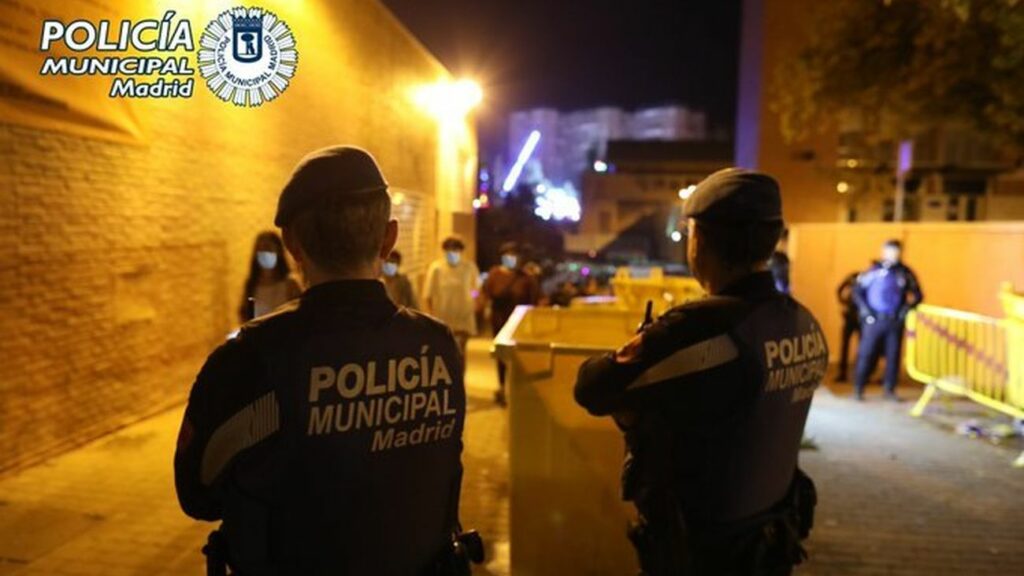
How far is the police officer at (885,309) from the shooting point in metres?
8.66

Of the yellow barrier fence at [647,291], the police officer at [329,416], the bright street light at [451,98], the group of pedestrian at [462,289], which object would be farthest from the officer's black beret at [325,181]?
the bright street light at [451,98]

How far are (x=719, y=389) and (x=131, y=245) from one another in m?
5.85

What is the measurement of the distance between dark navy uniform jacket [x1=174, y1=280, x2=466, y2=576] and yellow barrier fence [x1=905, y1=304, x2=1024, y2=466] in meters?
6.52

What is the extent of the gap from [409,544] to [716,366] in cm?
95

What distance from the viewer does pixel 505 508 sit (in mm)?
5156

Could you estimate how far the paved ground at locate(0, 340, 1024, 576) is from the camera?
4320mm

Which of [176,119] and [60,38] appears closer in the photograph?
[60,38]

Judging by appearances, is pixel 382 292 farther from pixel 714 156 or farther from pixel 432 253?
pixel 714 156

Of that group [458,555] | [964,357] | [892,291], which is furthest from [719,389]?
[892,291]

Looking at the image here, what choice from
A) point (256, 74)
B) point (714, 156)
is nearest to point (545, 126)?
point (714, 156)

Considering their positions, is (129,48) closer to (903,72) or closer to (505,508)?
(505,508)

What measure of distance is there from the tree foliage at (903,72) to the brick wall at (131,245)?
816 centimetres

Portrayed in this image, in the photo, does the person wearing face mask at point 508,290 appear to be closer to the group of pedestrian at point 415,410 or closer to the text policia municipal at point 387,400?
the group of pedestrian at point 415,410

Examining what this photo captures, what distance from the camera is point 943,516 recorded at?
5.27 meters
